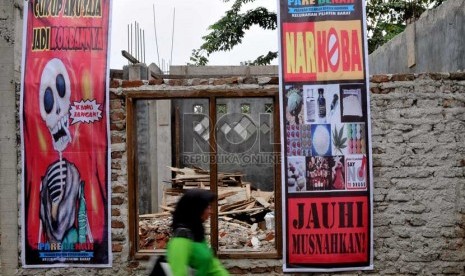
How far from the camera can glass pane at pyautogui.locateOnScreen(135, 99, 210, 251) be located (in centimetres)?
1034

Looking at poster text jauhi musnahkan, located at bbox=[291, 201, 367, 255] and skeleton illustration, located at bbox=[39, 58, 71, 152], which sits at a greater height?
skeleton illustration, located at bbox=[39, 58, 71, 152]

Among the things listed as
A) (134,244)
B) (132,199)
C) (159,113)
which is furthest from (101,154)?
(159,113)

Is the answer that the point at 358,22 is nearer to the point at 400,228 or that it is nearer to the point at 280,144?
the point at 280,144

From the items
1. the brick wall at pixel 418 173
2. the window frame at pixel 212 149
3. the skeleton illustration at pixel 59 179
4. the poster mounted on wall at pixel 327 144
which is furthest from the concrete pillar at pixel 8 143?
the poster mounted on wall at pixel 327 144

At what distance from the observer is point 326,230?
6133 mm

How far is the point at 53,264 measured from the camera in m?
6.20

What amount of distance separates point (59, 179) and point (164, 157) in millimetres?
6693

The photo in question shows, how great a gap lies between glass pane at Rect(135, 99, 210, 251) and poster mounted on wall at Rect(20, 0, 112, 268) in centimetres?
258

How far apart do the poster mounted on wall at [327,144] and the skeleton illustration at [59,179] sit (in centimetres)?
231

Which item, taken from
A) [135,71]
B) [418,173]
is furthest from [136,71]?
[418,173]

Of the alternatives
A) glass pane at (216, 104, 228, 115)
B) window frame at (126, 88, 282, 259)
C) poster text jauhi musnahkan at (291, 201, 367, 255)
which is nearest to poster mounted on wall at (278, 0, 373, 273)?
poster text jauhi musnahkan at (291, 201, 367, 255)

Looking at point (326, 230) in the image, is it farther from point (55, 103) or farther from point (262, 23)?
point (262, 23)

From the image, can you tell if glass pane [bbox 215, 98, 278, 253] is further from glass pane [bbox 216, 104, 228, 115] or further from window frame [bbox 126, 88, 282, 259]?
window frame [bbox 126, 88, 282, 259]

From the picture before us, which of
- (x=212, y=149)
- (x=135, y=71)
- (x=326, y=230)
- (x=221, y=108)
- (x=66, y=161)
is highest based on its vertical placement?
(x=135, y=71)
